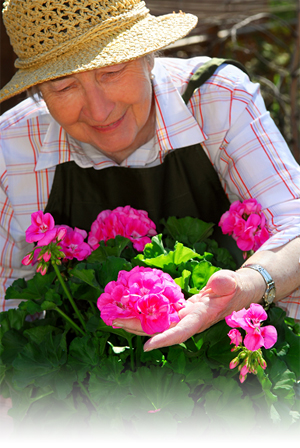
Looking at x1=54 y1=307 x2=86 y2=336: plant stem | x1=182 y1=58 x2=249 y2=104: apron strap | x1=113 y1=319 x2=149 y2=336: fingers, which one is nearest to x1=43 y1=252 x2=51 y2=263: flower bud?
x1=54 y1=307 x2=86 y2=336: plant stem

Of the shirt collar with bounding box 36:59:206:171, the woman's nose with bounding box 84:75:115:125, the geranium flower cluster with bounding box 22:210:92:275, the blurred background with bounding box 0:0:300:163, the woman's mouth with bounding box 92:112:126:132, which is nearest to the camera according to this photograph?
the geranium flower cluster with bounding box 22:210:92:275

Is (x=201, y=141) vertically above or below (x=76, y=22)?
below

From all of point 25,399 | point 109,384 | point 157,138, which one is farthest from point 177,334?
point 157,138

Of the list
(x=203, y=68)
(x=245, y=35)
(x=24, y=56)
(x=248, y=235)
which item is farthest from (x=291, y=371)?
(x=245, y=35)

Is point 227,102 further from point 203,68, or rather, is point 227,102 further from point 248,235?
point 248,235

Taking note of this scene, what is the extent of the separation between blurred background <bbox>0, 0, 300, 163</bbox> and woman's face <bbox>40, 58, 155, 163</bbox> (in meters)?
1.07

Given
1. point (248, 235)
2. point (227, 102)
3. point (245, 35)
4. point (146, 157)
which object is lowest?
point (245, 35)

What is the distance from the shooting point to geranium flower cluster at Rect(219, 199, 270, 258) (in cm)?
141

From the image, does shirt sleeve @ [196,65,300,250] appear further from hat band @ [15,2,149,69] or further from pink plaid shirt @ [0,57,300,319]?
hat band @ [15,2,149,69]

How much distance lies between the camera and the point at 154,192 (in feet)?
5.49

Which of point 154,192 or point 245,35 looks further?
point 245,35

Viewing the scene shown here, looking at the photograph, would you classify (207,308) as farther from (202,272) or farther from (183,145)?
(183,145)

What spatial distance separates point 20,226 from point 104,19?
29.8 inches

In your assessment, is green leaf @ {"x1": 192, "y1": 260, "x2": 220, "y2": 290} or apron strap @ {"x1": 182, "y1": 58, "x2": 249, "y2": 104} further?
apron strap @ {"x1": 182, "y1": 58, "x2": 249, "y2": 104}
